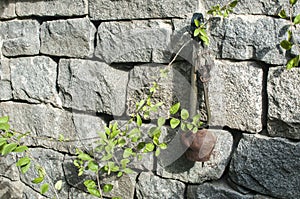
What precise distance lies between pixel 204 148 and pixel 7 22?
5.11ft

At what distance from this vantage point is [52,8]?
2.18 m

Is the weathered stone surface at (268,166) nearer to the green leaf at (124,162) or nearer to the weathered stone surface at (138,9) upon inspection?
the green leaf at (124,162)

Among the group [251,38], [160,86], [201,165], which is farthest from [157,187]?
[251,38]

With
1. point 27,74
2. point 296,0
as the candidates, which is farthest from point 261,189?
point 27,74

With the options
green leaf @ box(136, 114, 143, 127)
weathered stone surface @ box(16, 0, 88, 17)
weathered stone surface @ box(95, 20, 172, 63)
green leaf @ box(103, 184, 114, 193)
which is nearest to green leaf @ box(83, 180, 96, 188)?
green leaf @ box(103, 184, 114, 193)

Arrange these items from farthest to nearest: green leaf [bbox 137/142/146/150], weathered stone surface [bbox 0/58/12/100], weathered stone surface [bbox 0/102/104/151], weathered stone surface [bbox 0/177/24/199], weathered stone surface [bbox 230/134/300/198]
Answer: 1. weathered stone surface [bbox 0/177/24/199]
2. weathered stone surface [bbox 0/58/12/100]
3. weathered stone surface [bbox 0/102/104/151]
4. green leaf [bbox 137/142/146/150]
5. weathered stone surface [bbox 230/134/300/198]

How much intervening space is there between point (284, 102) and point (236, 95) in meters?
0.21

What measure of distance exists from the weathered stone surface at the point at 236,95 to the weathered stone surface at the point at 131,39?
1.06 feet

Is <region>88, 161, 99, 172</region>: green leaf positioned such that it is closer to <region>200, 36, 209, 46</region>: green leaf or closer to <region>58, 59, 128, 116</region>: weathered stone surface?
<region>58, 59, 128, 116</region>: weathered stone surface

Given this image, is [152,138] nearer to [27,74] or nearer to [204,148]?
[204,148]

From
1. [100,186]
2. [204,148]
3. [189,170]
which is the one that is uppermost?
[204,148]

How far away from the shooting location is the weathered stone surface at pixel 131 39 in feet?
6.08

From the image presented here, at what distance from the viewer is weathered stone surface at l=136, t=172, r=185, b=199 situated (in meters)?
1.93

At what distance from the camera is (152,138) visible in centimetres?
190
